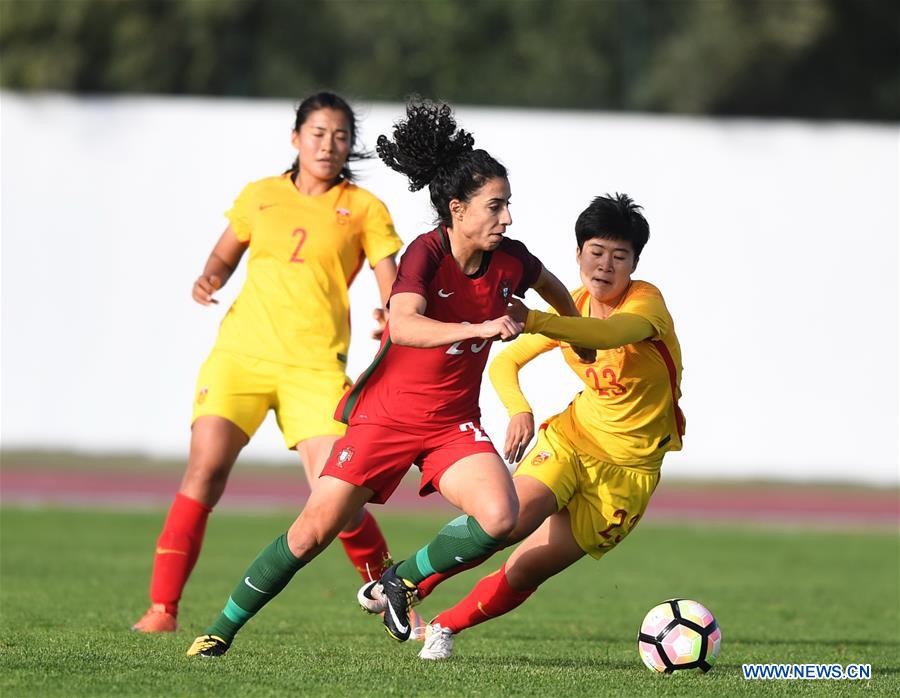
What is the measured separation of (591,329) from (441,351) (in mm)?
607

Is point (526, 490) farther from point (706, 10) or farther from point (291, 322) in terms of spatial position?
point (706, 10)

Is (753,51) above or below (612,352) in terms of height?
above

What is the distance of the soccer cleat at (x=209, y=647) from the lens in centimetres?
609

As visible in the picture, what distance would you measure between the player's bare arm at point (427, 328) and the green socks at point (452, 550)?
2.66ft

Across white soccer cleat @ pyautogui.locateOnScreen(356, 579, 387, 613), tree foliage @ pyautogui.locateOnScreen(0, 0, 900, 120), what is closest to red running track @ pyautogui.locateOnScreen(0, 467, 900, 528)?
tree foliage @ pyautogui.locateOnScreen(0, 0, 900, 120)

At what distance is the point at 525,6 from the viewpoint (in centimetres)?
2748

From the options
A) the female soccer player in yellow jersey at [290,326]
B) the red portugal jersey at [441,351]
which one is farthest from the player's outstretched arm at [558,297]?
the female soccer player in yellow jersey at [290,326]

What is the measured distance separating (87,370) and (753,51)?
1178 cm

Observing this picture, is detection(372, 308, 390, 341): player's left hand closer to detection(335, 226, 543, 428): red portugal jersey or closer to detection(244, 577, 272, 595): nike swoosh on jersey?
detection(335, 226, 543, 428): red portugal jersey

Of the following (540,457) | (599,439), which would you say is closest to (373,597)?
(540,457)

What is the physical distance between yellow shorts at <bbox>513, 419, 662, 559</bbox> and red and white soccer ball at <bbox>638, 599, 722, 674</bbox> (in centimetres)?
39

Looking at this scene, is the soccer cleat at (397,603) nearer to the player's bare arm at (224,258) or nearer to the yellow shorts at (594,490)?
the yellow shorts at (594,490)

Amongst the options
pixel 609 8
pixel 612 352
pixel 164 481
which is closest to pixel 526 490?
pixel 612 352

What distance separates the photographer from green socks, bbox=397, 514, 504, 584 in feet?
19.3
